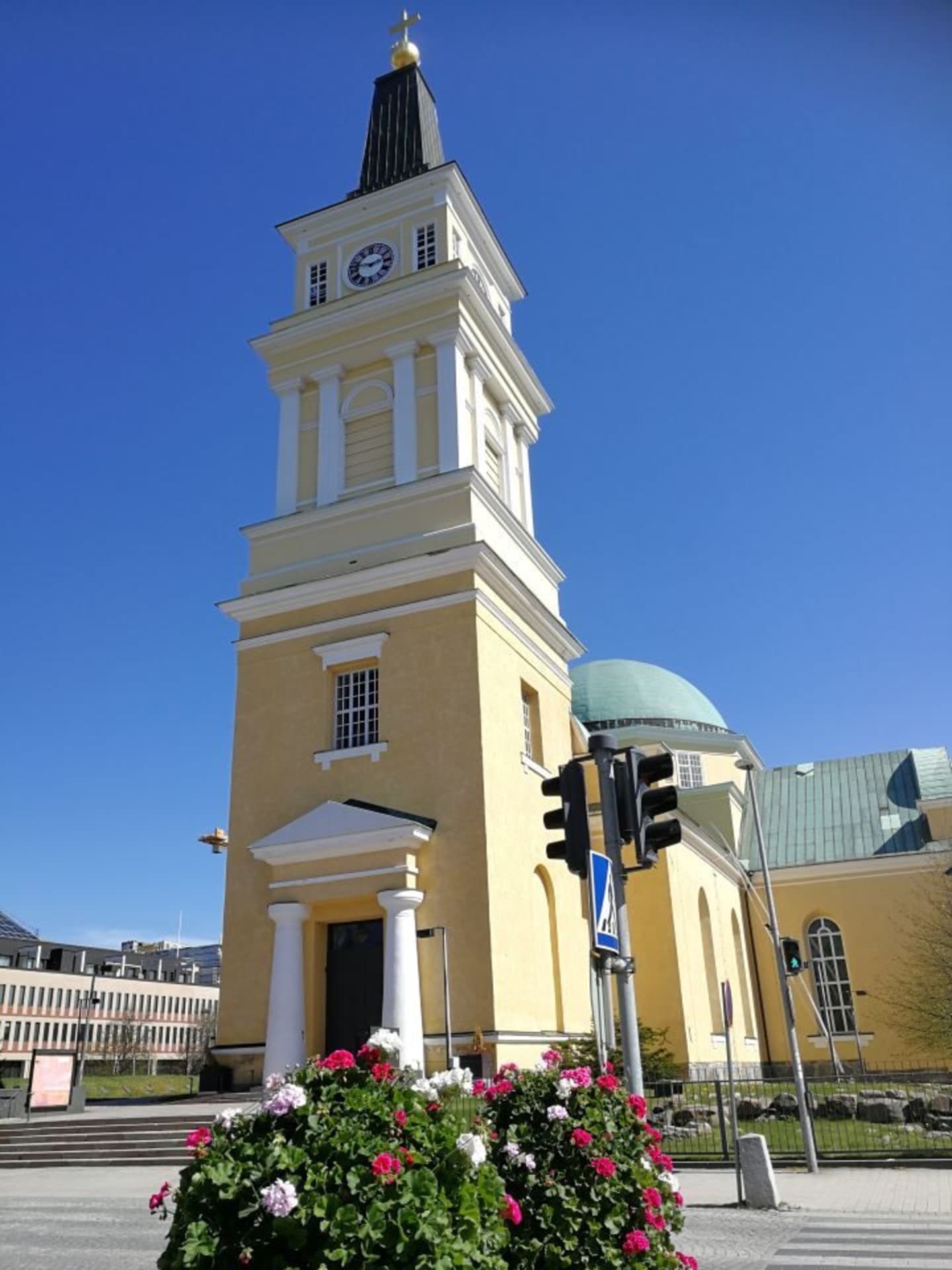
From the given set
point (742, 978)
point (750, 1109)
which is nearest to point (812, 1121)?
point (750, 1109)

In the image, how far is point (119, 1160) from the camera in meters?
16.1

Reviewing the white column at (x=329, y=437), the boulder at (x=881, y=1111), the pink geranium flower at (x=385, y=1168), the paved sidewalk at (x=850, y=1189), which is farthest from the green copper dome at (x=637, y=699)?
the pink geranium flower at (x=385, y=1168)

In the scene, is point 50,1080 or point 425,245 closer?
point 50,1080

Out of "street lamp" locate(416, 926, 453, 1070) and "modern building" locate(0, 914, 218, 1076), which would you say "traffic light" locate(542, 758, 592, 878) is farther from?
"modern building" locate(0, 914, 218, 1076)

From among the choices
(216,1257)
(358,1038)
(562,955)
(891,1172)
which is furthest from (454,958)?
(216,1257)

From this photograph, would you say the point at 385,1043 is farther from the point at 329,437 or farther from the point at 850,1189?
the point at 329,437

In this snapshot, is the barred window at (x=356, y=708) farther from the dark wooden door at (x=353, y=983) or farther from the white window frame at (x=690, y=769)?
the white window frame at (x=690, y=769)

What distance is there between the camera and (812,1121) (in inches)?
680

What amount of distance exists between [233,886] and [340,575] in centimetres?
784

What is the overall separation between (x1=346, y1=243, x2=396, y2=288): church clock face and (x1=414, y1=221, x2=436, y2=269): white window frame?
2.63 ft

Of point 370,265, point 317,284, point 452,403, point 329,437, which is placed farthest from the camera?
point 317,284

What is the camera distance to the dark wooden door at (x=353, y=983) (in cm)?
2127

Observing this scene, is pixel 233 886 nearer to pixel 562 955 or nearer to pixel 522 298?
pixel 562 955

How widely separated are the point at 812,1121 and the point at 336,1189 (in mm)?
15468
